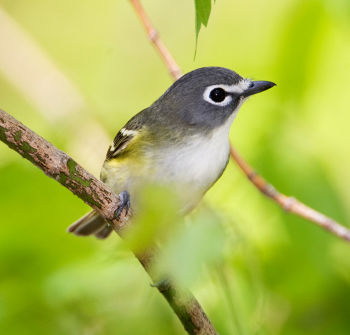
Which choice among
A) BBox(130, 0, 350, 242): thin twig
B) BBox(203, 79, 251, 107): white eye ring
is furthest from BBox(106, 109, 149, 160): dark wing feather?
BBox(130, 0, 350, 242): thin twig

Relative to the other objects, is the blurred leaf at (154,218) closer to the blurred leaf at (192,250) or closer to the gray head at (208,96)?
the blurred leaf at (192,250)

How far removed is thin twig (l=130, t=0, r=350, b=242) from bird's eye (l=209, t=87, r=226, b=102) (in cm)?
39

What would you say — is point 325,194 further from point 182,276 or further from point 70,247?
point 182,276

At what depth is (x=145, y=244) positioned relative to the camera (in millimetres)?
1919

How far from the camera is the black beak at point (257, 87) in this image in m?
3.69

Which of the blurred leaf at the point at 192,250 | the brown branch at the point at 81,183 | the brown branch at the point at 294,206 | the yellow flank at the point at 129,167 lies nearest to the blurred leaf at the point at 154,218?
the blurred leaf at the point at 192,250

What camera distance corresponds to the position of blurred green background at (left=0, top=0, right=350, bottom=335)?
2254 mm

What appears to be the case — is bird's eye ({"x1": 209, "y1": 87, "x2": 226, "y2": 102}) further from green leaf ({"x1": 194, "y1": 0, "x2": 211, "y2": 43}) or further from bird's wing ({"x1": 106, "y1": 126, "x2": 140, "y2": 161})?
green leaf ({"x1": 194, "y1": 0, "x2": 211, "y2": 43})

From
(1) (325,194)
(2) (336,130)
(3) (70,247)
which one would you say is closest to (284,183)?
(1) (325,194)

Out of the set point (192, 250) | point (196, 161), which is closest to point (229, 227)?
point (192, 250)

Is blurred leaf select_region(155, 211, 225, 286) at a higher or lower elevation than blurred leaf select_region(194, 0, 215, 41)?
lower

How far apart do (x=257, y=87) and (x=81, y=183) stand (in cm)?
165

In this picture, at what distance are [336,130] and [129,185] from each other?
232 centimetres

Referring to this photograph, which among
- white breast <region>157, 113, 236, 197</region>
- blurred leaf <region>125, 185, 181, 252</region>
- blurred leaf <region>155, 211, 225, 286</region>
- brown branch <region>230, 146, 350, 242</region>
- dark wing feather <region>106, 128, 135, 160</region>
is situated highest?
blurred leaf <region>125, 185, 181, 252</region>
